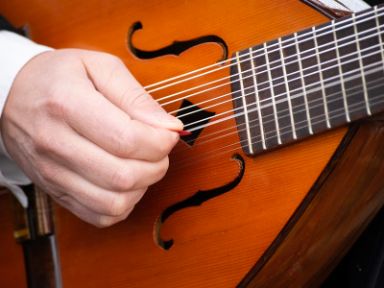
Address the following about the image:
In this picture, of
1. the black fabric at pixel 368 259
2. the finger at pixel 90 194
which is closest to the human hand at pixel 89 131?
the finger at pixel 90 194

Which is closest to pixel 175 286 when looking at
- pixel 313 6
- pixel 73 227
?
pixel 73 227

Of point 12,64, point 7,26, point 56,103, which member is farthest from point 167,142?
point 7,26

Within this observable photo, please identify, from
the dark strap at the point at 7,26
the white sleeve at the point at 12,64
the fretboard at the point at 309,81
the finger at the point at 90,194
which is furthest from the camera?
the dark strap at the point at 7,26

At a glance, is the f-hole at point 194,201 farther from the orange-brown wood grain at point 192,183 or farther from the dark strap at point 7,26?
the dark strap at point 7,26

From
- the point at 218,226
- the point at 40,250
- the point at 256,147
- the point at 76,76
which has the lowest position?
the point at 40,250

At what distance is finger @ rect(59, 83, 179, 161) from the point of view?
0.65 metres

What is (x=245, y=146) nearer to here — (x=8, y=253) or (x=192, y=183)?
(x=192, y=183)

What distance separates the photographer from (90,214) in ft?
2.49

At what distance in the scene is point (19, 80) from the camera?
0.80 meters

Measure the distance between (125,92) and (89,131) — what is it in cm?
Result: 8

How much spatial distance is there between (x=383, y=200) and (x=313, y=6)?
29 cm

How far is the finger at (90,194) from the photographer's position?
706mm

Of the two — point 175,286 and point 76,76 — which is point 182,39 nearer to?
point 76,76

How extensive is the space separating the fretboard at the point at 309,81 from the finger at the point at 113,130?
127 millimetres
